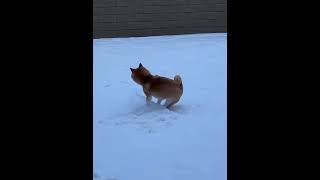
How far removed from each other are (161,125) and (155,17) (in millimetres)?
5278

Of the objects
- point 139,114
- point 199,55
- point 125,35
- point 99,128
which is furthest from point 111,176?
point 125,35

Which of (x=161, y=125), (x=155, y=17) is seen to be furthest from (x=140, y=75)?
(x=155, y=17)

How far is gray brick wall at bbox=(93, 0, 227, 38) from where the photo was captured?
8.27 m

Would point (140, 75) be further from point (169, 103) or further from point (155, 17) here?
point (155, 17)

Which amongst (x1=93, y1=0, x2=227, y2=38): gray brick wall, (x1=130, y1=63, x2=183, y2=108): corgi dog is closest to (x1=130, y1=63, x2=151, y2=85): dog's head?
(x1=130, y1=63, x2=183, y2=108): corgi dog

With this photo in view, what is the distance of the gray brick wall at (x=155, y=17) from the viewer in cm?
827

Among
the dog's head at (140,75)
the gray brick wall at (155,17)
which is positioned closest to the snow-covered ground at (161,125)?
the dog's head at (140,75)

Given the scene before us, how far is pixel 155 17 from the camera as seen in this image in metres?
8.42

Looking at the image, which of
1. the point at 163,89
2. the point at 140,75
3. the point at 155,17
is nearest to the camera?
the point at 163,89
